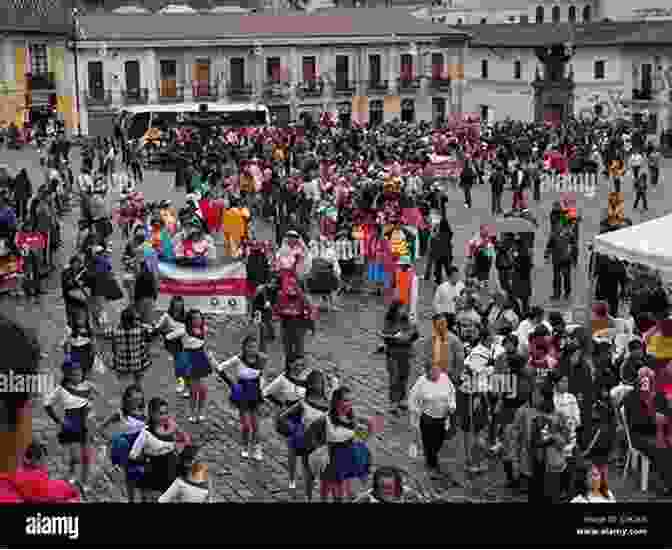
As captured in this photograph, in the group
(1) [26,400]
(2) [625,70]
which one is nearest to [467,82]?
(2) [625,70]

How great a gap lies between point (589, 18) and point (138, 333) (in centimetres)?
7561

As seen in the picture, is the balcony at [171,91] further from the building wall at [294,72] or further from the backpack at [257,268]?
the backpack at [257,268]

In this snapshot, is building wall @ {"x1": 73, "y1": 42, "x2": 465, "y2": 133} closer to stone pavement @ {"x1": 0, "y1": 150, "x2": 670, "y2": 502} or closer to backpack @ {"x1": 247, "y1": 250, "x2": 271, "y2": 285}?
stone pavement @ {"x1": 0, "y1": 150, "x2": 670, "y2": 502}

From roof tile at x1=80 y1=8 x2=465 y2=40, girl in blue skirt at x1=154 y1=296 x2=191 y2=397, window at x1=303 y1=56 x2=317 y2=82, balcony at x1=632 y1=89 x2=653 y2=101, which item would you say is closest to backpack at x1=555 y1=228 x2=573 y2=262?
girl in blue skirt at x1=154 y1=296 x2=191 y2=397

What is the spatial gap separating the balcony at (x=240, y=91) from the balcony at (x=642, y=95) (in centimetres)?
1865

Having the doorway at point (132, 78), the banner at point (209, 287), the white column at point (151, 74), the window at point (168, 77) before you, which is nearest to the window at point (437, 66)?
the window at point (168, 77)

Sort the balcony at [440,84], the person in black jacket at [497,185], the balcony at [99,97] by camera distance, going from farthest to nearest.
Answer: the balcony at [440,84]
the balcony at [99,97]
the person in black jacket at [497,185]

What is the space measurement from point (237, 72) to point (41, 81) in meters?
9.48

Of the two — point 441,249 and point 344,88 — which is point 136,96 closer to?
point 344,88

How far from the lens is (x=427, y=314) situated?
17.1 metres

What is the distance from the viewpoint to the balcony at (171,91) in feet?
181

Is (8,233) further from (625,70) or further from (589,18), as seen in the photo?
(589,18)

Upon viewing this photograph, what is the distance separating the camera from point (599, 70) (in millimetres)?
57000

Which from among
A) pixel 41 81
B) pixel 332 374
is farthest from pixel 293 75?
pixel 332 374
